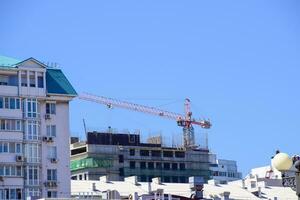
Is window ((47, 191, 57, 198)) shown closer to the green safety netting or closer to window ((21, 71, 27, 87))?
window ((21, 71, 27, 87))

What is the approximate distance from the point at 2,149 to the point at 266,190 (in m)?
42.9

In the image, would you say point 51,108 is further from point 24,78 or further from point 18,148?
point 18,148

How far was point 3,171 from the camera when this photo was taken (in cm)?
11338

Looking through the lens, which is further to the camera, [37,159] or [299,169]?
[37,159]

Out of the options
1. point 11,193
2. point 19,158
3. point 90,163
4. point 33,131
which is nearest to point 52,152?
point 33,131

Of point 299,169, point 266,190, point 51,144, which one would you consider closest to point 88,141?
point 266,190

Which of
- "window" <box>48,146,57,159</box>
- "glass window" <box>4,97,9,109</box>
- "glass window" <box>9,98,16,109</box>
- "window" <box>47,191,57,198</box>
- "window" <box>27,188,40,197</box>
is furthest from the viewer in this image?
"window" <box>48,146,57,159</box>

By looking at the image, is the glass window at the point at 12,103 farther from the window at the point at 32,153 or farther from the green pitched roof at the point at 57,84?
the window at the point at 32,153

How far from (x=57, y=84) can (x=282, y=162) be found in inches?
3630

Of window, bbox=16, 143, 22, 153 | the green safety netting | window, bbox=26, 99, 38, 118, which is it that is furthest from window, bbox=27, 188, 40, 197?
the green safety netting

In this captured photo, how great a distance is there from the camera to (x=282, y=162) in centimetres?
2938

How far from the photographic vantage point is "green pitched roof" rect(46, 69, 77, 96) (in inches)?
4702

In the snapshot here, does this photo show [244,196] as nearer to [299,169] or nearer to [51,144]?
[51,144]

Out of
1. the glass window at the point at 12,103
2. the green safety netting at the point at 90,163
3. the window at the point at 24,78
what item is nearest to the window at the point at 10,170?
the glass window at the point at 12,103
